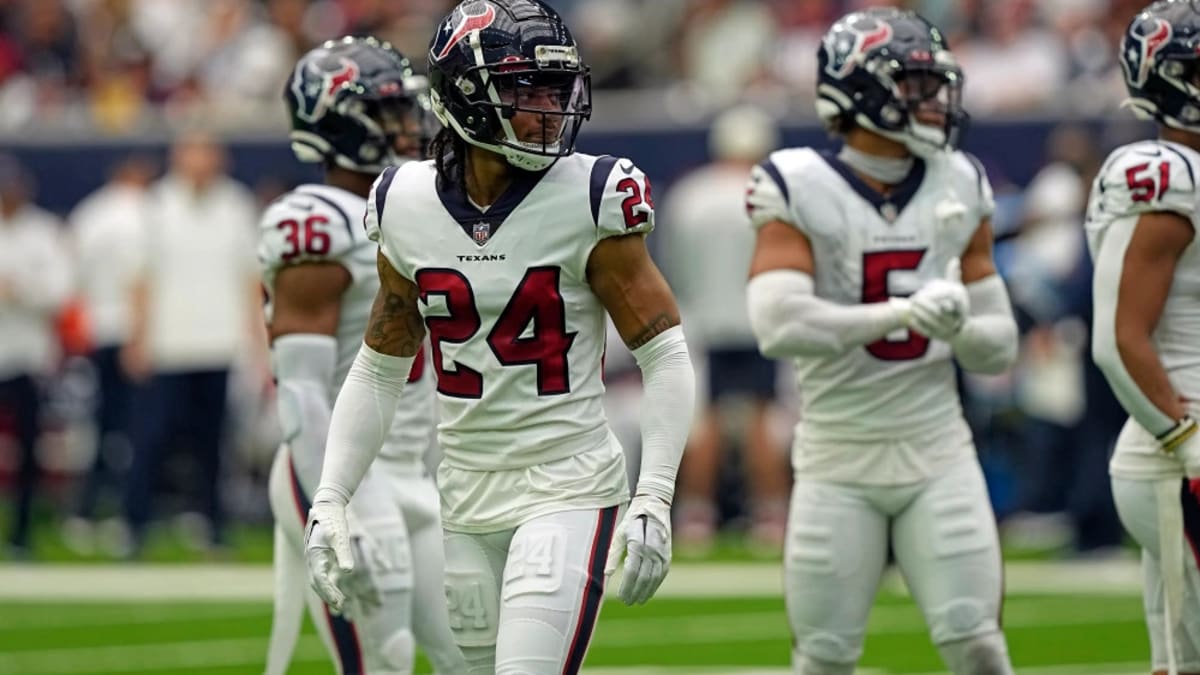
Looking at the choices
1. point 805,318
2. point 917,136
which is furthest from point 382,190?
point 917,136

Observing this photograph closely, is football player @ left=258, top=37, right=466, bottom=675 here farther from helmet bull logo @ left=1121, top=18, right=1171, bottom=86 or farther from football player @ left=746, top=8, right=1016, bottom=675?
helmet bull logo @ left=1121, top=18, right=1171, bottom=86

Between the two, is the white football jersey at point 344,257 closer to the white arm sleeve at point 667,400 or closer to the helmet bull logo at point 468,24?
the helmet bull logo at point 468,24

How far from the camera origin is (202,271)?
1132 centimetres

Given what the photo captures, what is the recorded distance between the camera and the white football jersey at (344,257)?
215 inches

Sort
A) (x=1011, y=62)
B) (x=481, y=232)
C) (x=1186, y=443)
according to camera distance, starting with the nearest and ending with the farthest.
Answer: (x=481, y=232) → (x=1186, y=443) → (x=1011, y=62)

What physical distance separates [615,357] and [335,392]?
6.60 meters

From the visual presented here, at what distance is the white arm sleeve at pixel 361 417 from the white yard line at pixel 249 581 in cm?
484

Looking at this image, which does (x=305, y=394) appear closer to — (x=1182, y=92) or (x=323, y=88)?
(x=323, y=88)

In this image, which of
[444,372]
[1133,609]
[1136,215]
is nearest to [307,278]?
[444,372]

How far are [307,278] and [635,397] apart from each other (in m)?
6.79

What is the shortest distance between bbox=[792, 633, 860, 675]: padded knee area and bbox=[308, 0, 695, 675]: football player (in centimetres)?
107

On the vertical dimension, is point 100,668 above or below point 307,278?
below

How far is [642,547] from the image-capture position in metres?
4.36

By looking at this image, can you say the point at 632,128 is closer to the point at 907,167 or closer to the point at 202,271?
the point at 202,271
